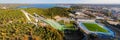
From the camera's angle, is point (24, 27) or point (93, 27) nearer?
point (24, 27)

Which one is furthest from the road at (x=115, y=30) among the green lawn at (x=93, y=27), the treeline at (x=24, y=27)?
the treeline at (x=24, y=27)

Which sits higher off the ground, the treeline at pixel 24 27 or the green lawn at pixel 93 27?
the treeline at pixel 24 27

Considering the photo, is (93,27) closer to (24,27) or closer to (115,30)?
(115,30)

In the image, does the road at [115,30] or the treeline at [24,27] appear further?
the road at [115,30]

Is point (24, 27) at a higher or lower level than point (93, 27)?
higher

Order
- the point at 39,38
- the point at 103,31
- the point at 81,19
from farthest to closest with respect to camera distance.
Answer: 1. the point at 81,19
2. the point at 103,31
3. the point at 39,38

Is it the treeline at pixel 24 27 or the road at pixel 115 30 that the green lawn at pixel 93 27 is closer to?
the road at pixel 115 30

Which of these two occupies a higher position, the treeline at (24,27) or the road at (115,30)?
the treeline at (24,27)

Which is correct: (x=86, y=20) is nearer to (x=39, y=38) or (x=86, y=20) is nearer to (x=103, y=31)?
(x=103, y=31)

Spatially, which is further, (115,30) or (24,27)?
(115,30)

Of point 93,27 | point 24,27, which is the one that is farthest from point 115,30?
point 24,27

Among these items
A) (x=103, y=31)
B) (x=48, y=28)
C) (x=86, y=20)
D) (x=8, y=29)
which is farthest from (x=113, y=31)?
(x=8, y=29)
